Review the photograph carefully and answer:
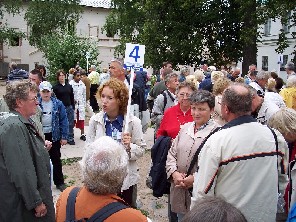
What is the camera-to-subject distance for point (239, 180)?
10.2ft

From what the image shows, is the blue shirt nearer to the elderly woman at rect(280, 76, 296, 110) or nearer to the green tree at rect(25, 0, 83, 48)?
the elderly woman at rect(280, 76, 296, 110)

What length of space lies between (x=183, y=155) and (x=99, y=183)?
180cm

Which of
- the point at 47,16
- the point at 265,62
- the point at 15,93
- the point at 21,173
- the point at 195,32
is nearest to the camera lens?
the point at 21,173

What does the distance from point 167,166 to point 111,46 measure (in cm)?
4759

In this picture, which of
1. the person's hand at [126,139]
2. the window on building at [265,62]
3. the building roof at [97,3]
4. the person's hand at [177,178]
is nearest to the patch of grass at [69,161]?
the person's hand at [126,139]

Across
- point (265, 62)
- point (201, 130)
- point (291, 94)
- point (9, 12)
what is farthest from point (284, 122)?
point (265, 62)

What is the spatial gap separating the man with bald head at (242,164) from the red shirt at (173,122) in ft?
4.86

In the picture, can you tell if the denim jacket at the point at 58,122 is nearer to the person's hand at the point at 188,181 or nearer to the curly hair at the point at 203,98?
the curly hair at the point at 203,98

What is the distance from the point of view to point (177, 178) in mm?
4117

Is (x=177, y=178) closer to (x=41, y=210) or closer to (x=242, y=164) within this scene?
(x=242, y=164)

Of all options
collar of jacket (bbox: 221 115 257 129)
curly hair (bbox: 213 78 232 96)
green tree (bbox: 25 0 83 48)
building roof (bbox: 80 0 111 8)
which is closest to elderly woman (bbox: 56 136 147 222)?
collar of jacket (bbox: 221 115 257 129)

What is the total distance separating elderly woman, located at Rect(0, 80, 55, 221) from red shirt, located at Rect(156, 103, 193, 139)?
1487 mm

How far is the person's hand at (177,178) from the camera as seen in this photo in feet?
13.5

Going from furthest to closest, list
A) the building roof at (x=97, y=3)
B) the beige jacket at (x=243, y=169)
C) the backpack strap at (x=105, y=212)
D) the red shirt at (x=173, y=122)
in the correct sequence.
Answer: the building roof at (x=97, y=3) < the red shirt at (x=173, y=122) < the beige jacket at (x=243, y=169) < the backpack strap at (x=105, y=212)
